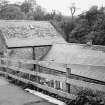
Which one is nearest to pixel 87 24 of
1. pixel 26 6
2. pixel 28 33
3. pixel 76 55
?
pixel 28 33

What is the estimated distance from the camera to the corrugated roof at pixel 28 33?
17.6m

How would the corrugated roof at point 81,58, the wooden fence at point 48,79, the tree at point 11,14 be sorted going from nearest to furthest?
the wooden fence at point 48,79, the corrugated roof at point 81,58, the tree at point 11,14

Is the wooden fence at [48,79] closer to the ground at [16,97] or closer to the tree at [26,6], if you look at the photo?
the ground at [16,97]

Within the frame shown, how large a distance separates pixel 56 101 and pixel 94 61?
7250mm

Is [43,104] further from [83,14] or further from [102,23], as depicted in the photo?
[83,14]

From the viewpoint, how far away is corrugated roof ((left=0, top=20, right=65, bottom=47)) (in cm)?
1762

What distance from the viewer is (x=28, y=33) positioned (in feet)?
62.2

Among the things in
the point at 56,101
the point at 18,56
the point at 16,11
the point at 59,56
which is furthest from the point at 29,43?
the point at 16,11

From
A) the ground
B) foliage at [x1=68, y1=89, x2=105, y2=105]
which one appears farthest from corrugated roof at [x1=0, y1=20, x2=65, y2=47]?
foliage at [x1=68, y1=89, x2=105, y2=105]

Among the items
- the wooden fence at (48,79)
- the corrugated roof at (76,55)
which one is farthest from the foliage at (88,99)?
the corrugated roof at (76,55)

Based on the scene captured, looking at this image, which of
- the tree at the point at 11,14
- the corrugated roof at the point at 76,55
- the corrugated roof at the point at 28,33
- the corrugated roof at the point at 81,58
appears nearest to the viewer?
the corrugated roof at the point at 81,58

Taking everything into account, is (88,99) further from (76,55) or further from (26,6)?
(26,6)

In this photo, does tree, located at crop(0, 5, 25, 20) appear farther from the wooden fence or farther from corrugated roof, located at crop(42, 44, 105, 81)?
the wooden fence

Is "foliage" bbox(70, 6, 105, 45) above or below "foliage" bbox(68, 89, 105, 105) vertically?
above
